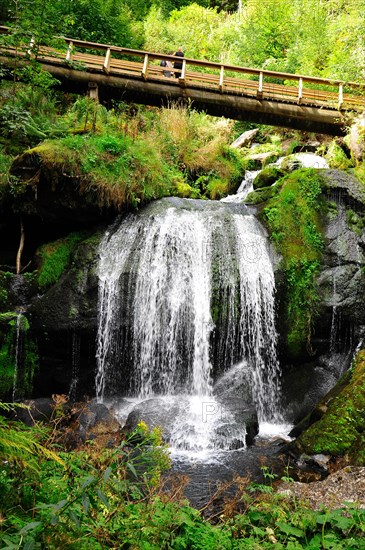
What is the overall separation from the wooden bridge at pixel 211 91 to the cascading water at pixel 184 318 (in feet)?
19.0

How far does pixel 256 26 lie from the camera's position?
23.5 m

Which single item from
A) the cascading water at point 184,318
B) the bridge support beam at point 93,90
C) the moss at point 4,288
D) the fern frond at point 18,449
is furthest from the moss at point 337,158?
the fern frond at point 18,449

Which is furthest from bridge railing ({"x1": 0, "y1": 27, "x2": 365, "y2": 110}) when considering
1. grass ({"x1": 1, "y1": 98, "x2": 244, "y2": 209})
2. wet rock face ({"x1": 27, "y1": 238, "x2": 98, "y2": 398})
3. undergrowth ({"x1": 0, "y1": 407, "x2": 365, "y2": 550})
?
undergrowth ({"x1": 0, "y1": 407, "x2": 365, "y2": 550})

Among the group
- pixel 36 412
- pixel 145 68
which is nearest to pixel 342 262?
pixel 36 412

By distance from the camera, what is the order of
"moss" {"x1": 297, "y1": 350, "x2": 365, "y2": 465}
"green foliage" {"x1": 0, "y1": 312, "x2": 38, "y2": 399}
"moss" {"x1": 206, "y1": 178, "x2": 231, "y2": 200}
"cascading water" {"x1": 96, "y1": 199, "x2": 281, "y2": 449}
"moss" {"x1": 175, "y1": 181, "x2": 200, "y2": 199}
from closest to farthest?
"moss" {"x1": 297, "y1": 350, "x2": 365, "y2": 465}
"cascading water" {"x1": 96, "y1": 199, "x2": 281, "y2": 449}
"green foliage" {"x1": 0, "y1": 312, "x2": 38, "y2": 399}
"moss" {"x1": 175, "y1": 181, "x2": 200, "y2": 199}
"moss" {"x1": 206, "y1": 178, "x2": 231, "y2": 200}

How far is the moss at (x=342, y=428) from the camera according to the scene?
17.4ft

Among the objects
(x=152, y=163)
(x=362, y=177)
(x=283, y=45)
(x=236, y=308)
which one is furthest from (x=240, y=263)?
(x=283, y=45)

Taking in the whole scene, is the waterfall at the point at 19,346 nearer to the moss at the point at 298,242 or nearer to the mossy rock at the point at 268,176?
the moss at the point at 298,242

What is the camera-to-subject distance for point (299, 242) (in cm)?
899

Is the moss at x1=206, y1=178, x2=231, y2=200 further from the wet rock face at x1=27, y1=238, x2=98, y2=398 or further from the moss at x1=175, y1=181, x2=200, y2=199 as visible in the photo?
the wet rock face at x1=27, y1=238, x2=98, y2=398

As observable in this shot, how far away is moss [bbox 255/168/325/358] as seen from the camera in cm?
838

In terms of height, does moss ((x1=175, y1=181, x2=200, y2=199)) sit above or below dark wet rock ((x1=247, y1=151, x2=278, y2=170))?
below

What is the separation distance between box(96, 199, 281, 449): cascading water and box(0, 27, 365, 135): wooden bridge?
5796 mm

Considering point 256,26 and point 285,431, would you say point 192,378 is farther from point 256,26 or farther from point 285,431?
point 256,26
